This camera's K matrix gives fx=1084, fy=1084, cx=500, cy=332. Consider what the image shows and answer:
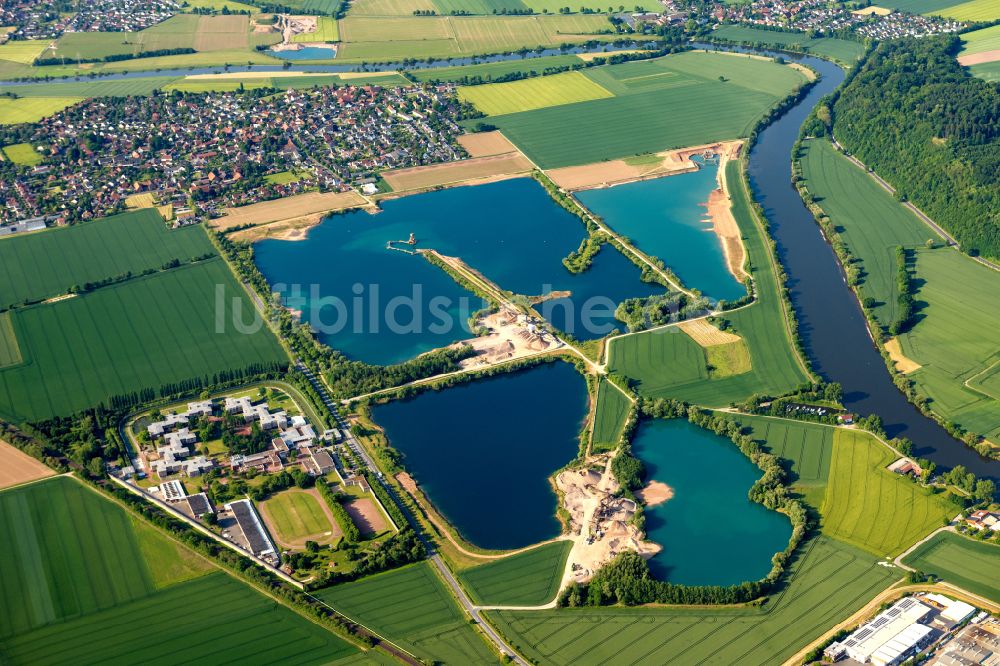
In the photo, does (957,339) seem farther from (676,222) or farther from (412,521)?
(412,521)

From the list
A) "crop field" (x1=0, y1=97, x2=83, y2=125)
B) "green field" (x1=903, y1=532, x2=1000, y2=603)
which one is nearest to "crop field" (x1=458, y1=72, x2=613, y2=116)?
"crop field" (x1=0, y1=97, x2=83, y2=125)

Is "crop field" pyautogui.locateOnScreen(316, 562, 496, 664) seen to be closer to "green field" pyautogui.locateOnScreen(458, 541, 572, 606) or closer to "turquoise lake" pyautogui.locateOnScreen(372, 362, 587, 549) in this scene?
"green field" pyautogui.locateOnScreen(458, 541, 572, 606)

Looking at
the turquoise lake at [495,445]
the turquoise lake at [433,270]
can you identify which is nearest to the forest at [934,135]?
the turquoise lake at [433,270]

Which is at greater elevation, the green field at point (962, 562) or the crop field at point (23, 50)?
the crop field at point (23, 50)

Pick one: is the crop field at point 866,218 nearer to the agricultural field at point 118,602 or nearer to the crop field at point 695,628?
the crop field at point 695,628

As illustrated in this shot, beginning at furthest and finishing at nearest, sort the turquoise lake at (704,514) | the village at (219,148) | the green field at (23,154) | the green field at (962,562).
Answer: the green field at (23,154) < the village at (219,148) < the turquoise lake at (704,514) < the green field at (962,562)

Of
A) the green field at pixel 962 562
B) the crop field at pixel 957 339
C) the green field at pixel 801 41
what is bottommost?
the green field at pixel 962 562
